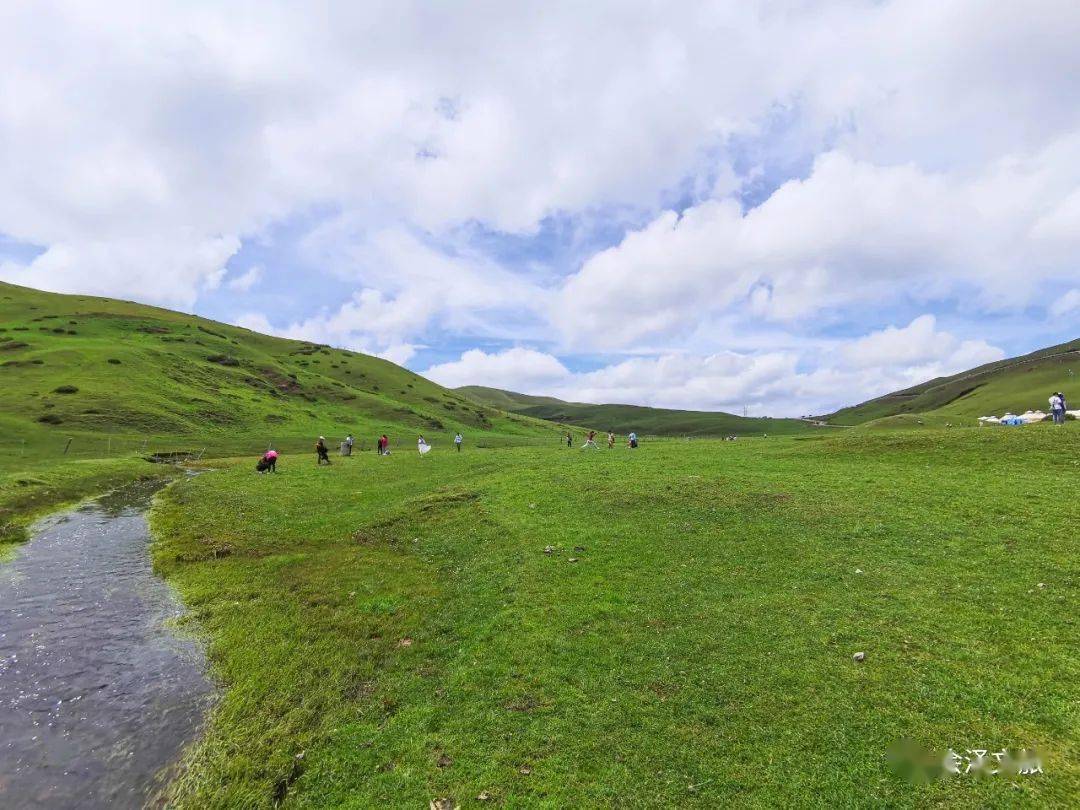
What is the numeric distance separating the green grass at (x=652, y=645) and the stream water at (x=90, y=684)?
1009mm

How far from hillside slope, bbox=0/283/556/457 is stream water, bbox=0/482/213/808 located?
65918mm

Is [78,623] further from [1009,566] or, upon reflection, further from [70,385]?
[70,385]

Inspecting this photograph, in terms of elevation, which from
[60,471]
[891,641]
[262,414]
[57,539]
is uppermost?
[262,414]

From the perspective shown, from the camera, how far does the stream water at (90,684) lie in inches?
443

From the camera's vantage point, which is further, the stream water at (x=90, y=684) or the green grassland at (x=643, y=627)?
the stream water at (x=90, y=684)

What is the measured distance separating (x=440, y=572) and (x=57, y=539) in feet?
79.5

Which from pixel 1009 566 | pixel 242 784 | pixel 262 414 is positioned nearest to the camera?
pixel 242 784

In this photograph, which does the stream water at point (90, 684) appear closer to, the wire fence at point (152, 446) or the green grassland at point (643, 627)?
the green grassland at point (643, 627)

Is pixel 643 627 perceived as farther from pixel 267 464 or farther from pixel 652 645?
pixel 267 464

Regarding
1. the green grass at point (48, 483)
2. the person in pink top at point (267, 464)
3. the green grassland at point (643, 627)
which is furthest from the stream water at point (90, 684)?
the person in pink top at point (267, 464)

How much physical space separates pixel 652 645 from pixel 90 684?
16.3m

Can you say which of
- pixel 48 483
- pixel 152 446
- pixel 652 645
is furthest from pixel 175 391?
pixel 652 645

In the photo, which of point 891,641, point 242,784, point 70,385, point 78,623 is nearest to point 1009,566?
point 891,641

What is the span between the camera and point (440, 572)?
75.8 feet
